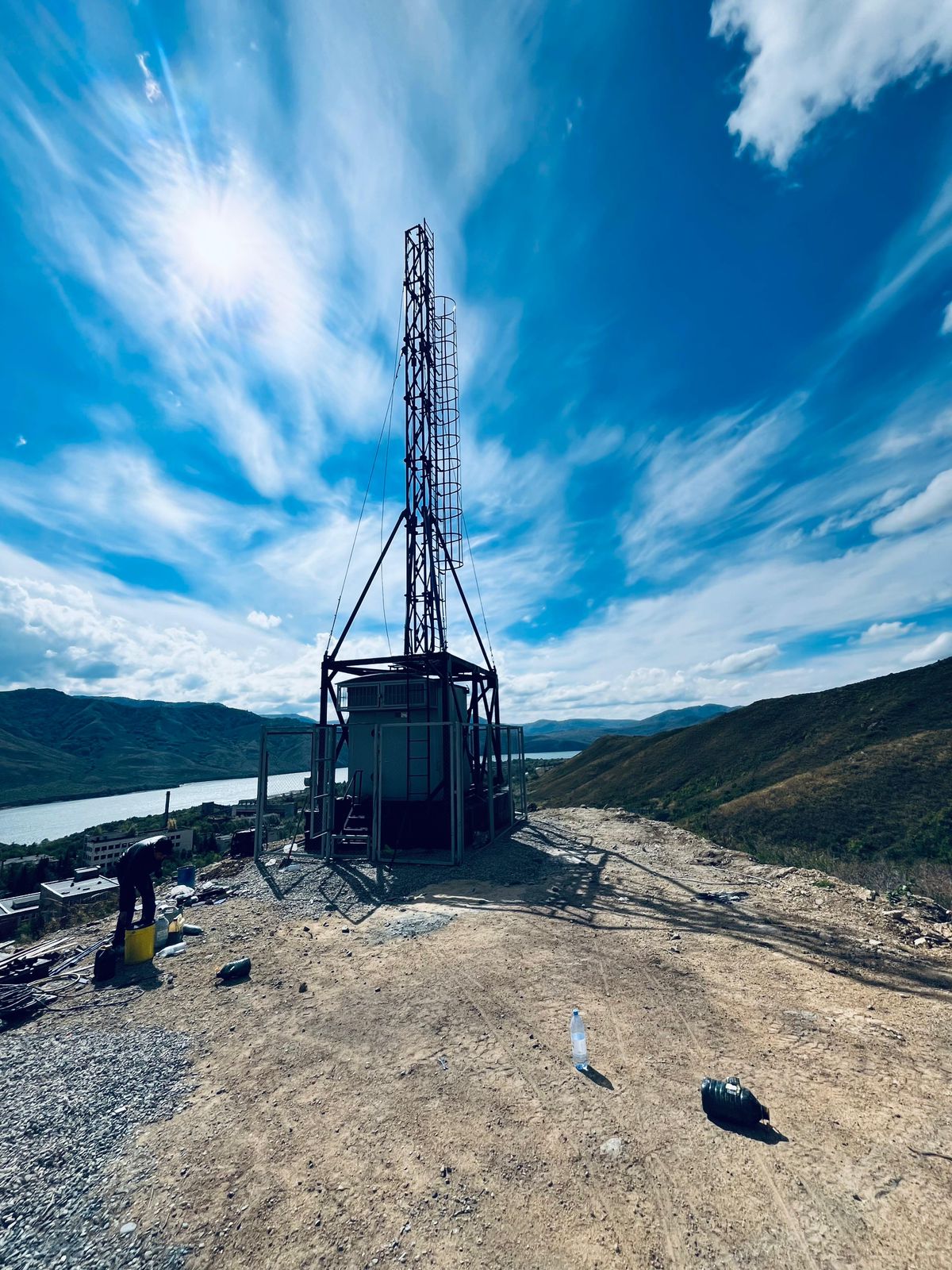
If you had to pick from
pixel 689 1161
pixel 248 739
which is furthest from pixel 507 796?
pixel 248 739

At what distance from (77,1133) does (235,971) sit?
3383 mm

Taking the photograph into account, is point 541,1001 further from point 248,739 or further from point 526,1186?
point 248,739

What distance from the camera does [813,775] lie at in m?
23.7

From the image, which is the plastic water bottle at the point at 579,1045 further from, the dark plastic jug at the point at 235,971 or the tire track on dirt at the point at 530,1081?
the dark plastic jug at the point at 235,971

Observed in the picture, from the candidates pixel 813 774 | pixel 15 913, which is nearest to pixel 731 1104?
pixel 15 913

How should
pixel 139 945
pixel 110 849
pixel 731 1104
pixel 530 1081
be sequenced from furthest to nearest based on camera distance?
pixel 110 849, pixel 139 945, pixel 530 1081, pixel 731 1104

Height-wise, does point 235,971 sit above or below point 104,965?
below

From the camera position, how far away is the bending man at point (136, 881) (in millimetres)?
8641

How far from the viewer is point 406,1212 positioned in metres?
3.91

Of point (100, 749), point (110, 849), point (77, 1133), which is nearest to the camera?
point (77, 1133)

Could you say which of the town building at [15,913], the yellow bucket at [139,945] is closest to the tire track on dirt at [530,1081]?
the yellow bucket at [139,945]

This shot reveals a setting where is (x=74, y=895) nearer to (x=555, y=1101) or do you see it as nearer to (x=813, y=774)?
(x=555, y=1101)

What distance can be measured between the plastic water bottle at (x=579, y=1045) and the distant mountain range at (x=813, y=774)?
51.2 ft

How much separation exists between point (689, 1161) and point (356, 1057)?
3.54 metres
